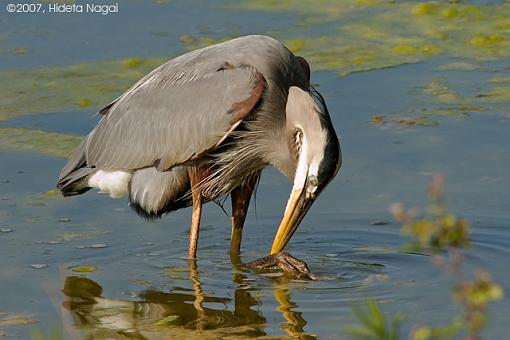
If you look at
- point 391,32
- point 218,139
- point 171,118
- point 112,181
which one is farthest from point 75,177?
point 391,32

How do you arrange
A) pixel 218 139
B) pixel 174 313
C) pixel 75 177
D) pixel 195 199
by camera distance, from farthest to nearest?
1. pixel 75 177
2. pixel 195 199
3. pixel 218 139
4. pixel 174 313

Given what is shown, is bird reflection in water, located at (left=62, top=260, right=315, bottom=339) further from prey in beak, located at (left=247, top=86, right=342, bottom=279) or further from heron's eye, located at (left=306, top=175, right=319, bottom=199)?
heron's eye, located at (left=306, top=175, right=319, bottom=199)

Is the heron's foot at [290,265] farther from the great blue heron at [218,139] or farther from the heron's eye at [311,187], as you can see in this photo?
the heron's eye at [311,187]

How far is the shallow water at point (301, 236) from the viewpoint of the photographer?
5.54 meters

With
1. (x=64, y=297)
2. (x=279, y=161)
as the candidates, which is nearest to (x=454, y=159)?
(x=279, y=161)

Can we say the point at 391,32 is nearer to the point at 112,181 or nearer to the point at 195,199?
the point at 112,181

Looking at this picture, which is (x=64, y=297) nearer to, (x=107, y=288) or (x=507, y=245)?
A: (x=107, y=288)

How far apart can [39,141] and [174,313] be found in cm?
310

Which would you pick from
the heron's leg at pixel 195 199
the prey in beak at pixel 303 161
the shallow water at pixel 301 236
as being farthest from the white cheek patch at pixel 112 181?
the prey in beak at pixel 303 161

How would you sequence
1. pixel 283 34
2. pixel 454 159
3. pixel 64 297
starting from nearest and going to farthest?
pixel 64 297
pixel 454 159
pixel 283 34

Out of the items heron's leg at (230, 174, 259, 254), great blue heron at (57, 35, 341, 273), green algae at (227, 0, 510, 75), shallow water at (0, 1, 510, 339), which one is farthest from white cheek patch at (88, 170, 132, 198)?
green algae at (227, 0, 510, 75)

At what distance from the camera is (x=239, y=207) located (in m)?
6.64

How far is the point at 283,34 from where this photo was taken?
1057 cm

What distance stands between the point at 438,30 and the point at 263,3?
2.01 meters
